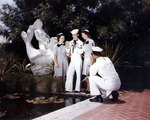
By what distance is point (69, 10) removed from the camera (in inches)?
414

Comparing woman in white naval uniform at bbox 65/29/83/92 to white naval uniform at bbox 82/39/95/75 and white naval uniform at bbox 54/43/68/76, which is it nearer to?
white naval uniform at bbox 82/39/95/75

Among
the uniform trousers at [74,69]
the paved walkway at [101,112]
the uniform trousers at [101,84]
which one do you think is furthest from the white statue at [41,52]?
the paved walkway at [101,112]

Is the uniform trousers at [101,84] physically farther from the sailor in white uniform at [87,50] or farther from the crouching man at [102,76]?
the sailor in white uniform at [87,50]

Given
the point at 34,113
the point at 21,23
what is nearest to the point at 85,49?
the point at 34,113

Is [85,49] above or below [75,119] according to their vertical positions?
above

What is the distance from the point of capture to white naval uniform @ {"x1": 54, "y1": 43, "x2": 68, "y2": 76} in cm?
813

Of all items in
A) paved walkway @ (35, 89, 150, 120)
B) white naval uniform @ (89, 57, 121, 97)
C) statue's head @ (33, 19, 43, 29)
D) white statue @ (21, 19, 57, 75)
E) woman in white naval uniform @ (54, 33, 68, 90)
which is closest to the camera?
paved walkway @ (35, 89, 150, 120)

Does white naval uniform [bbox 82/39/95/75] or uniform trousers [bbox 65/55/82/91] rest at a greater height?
white naval uniform [bbox 82/39/95/75]

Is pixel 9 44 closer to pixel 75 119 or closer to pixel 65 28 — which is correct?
pixel 65 28

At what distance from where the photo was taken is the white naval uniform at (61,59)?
8.13 meters

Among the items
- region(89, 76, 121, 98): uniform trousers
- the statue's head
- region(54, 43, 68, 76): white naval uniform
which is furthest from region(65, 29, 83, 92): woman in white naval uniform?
the statue's head

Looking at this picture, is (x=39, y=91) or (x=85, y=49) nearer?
(x=85, y=49)

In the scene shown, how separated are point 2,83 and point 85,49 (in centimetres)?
336

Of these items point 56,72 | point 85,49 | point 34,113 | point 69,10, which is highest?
point 69,10
